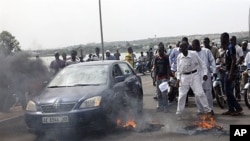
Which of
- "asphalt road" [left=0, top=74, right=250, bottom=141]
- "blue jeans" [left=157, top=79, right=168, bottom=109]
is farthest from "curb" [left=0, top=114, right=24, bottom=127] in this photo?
"blue jeans" [left=157, top=79, right=168, bottom=109]

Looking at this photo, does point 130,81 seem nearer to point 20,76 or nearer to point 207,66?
point 207,66

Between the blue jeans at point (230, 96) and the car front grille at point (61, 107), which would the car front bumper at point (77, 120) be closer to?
the car front grille at point (61, 107)

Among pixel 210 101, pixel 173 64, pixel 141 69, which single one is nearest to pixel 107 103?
pixel 210 101

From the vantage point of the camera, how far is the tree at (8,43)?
9094 millimetres

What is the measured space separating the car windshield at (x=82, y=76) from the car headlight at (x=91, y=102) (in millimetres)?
722

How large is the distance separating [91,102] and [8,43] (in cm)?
327

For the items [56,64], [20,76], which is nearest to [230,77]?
[20,76]

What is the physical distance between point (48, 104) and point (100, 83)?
1.21 meters

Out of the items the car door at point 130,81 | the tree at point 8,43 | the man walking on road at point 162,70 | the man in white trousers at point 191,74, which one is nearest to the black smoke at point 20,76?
the tree at point 8,43

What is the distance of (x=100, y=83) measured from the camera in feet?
26.3

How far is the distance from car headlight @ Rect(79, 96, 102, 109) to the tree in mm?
2855

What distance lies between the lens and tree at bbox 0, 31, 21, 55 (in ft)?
29.8

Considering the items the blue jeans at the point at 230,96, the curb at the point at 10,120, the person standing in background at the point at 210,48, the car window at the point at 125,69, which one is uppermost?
the person standing in background at the point at 210,48

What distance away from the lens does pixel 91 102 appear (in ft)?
23.9
